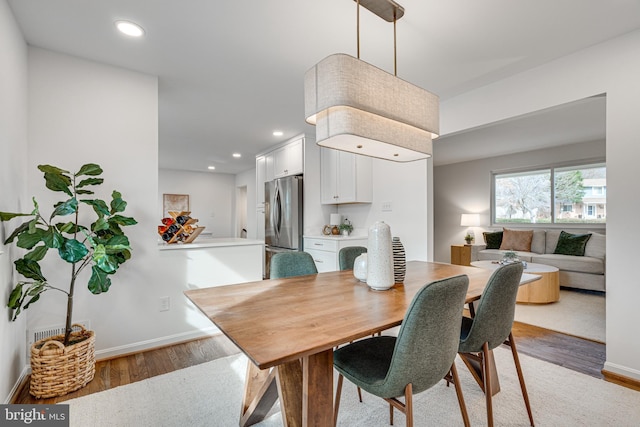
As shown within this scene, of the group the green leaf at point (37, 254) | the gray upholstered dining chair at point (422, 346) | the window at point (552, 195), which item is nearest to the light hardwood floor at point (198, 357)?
the green leaf at point (37, 254)

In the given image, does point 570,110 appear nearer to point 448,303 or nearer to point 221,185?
point 448,303

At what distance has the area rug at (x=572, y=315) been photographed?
2.99 m

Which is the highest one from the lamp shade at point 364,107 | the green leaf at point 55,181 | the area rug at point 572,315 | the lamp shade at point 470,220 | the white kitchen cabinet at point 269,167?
the white kitchen cabinet at point 269,167

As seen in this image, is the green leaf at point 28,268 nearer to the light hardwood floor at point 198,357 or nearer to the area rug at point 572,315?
the light hardwood floor at point 198,357

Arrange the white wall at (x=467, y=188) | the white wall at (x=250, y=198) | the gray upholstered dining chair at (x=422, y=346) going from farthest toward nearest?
the white wall at (x=250, y=198)
the white wall at (x=467, y=188)
the gray upholstered dining chair at (x=422, y=346)

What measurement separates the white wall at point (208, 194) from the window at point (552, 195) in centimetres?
638

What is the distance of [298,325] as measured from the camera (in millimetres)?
1111

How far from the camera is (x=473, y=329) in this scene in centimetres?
151

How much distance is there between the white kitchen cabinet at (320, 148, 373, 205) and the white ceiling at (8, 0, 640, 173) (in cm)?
130

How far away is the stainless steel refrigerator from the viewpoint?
4.50 metres

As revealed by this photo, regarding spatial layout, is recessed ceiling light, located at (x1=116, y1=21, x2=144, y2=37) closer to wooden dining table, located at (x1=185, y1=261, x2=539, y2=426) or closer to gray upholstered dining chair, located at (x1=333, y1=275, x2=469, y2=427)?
wooden dining table, located at (x1=185, y1=261, x2=539, y2=426)

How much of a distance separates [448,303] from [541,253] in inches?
205

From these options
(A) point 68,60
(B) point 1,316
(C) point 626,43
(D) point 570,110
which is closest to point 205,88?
(A) point 68,60

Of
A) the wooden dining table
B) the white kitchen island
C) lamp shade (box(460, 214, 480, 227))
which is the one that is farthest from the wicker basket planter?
lamp shade (box(460, 214, 480, 227))
